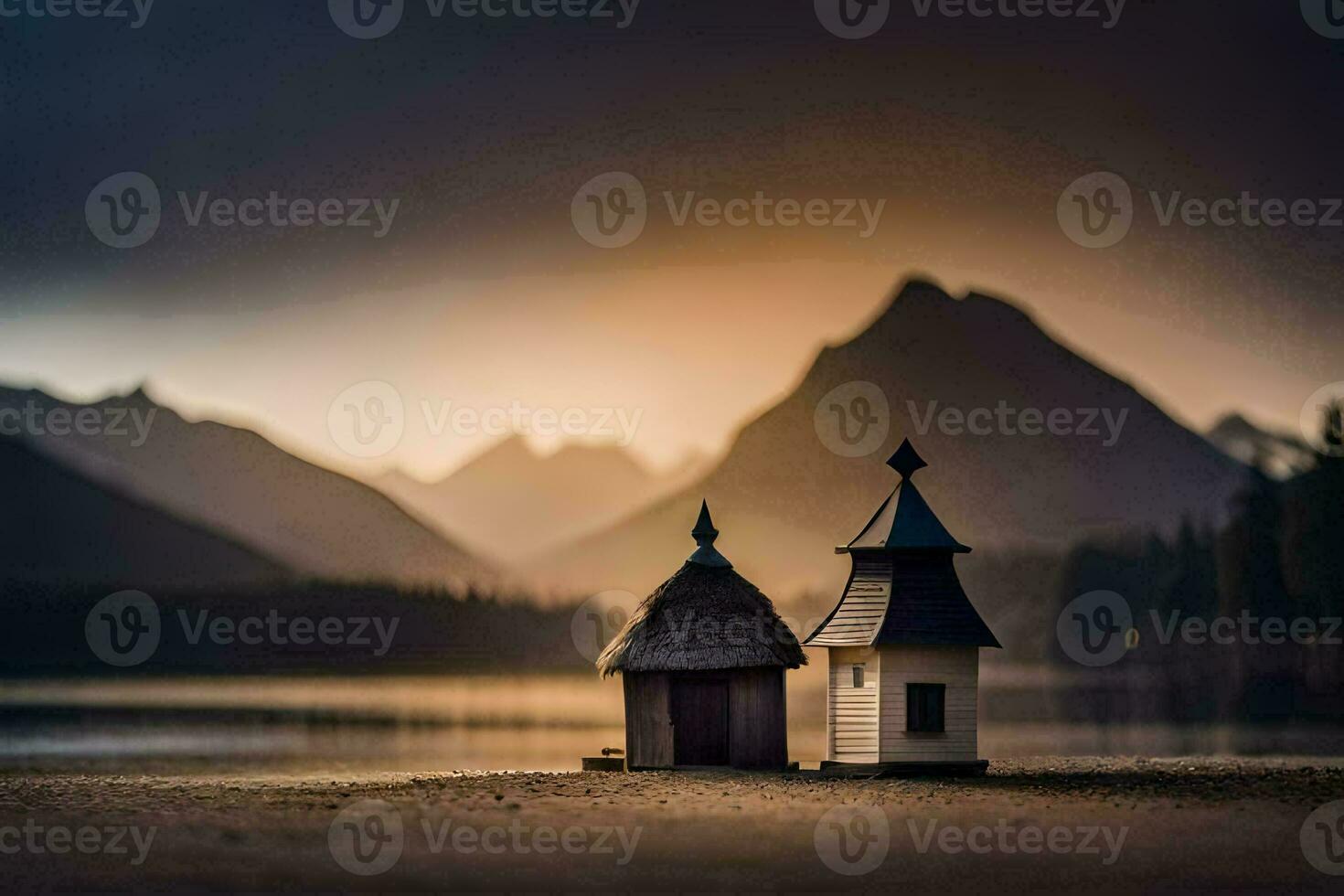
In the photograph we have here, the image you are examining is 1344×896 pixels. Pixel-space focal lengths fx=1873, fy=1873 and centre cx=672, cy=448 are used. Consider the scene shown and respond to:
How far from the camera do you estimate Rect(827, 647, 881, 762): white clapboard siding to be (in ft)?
116

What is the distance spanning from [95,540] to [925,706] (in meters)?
105

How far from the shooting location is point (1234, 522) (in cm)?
8738

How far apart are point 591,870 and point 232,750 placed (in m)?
24.9

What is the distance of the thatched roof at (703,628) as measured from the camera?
3669 cm

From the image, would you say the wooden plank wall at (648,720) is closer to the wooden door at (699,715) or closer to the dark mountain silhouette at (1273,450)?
the wooden door at (699,715)

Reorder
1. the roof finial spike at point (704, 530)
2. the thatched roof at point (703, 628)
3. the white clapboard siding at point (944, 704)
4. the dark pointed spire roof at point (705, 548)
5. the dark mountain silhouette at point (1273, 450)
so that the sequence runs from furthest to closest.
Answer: the dark mountain silhouette at point (1273, 450)
the roof finial spike at point (704, 530)
the dark pointed spire roof at point (705, 548)
the thatched roof at point (703, 628)
the white clapboard siding at point (944, 704)

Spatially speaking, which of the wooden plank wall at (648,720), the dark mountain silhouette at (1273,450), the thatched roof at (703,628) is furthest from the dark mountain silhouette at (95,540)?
the wooden plank wall at (648,720)

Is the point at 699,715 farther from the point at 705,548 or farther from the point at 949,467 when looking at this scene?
the point at 949,467

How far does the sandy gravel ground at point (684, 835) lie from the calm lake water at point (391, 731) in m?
8.74

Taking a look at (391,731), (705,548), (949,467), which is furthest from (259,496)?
(705,548)

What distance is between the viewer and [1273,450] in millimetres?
75188

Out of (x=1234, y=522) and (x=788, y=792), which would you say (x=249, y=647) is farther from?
(x=788, y=792)

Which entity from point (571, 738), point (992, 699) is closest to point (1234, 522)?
point (992, 699)

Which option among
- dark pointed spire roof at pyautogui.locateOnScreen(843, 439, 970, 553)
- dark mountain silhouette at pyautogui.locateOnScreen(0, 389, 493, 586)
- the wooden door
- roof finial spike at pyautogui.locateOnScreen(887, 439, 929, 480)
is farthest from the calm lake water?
dark mountain silhouette at pyautogui.locateOnScreen(0, 389, 493, 586)
